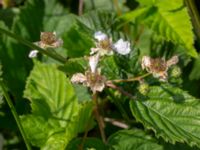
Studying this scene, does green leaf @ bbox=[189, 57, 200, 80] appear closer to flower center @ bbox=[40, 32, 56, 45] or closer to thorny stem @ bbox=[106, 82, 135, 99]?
thorny stem @ bbox=[106, 82, 135, 99]

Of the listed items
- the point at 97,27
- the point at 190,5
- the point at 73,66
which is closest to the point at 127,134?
the point at 73,66

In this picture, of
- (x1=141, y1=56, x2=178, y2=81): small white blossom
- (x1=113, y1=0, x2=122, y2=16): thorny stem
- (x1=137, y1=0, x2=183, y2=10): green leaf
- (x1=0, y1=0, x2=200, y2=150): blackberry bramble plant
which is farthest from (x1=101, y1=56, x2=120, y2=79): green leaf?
(x1=113, y1=0, x2=122, y2=16): thorny stem

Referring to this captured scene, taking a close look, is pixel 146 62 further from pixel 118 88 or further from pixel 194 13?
pixel 194 13

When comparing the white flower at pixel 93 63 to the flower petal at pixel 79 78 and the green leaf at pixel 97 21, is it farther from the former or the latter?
the green leaf at pixel 97 21

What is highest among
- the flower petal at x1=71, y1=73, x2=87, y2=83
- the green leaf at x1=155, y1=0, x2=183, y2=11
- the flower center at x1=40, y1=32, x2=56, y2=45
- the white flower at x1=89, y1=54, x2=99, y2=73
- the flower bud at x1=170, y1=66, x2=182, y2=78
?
the flower center at x1=40, y1=32, x2=56, y2=45

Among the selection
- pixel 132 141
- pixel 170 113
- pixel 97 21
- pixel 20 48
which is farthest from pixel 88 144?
pixel 20 48

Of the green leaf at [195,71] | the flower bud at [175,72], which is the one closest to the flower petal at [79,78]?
the flower bud at [175,72]

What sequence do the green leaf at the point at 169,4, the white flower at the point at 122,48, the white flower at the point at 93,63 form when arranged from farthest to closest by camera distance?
the green leaf at the point at 169,4, the white flower at the point at 122,48, the white flower at the point at 93,63
